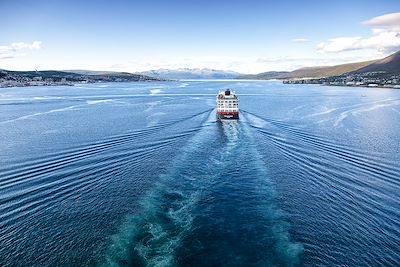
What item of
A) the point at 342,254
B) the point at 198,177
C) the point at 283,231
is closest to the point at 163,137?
the point at 198,177

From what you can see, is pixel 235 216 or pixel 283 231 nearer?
pixel 283 231

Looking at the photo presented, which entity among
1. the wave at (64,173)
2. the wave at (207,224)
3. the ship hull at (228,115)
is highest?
the ship hull at (228,115)

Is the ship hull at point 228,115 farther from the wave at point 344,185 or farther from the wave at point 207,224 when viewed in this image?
the wave at point 207,224

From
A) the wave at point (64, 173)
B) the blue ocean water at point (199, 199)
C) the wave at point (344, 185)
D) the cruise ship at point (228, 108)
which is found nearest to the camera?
the blue ocean water at point (199, 199)

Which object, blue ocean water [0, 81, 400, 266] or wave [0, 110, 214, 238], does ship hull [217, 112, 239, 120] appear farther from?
wave [0, 110, 214, 238]

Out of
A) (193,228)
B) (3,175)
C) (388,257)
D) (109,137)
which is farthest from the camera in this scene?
(109,137)

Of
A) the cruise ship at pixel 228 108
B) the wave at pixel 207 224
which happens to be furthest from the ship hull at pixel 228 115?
the wave at pixel 207 224

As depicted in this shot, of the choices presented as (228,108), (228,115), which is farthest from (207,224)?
(228,108)

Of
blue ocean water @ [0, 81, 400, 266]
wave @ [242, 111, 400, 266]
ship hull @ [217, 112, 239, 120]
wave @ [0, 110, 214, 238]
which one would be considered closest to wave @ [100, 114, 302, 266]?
blue ocean water @ [0, 81, 400, 266]

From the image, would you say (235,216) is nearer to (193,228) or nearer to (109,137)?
(193,228)
